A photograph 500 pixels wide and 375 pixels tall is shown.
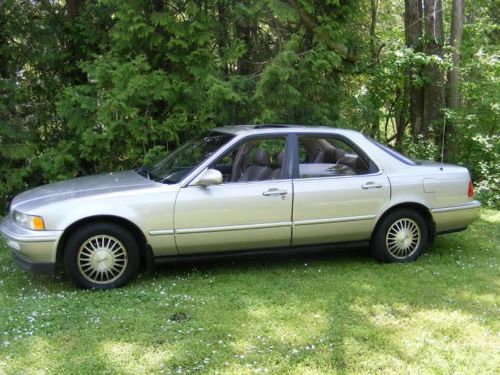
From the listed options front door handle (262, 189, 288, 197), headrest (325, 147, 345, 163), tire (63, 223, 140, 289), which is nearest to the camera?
tire (63, 223, 140, 289)

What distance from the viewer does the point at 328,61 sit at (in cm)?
866

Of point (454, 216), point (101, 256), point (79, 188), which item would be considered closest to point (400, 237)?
point (454, 216)

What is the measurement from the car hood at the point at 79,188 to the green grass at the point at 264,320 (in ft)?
2.80

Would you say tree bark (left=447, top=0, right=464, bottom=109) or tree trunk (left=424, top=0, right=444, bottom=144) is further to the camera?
tree trunk (left=424, top=0, right=444, bottom=144)

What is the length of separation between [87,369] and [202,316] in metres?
1.12

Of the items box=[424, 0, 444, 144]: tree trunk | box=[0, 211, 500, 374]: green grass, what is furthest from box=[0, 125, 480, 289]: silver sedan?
box=[424, 0, 444, 144]: tree trunk

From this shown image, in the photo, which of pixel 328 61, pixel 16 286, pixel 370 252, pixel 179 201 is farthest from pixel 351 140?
pixel 16 286

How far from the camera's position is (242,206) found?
17.0ft

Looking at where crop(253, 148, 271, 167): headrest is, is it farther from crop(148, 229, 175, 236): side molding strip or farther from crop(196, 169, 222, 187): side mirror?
crop(148, 229, 175, 236): side molding strip

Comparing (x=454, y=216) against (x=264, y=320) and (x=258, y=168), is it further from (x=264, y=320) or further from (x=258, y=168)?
(x=264, y=320)

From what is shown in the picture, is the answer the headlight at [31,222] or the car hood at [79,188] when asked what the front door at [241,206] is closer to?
the car hood at [79,188]

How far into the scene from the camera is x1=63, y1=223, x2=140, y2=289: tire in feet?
16.0

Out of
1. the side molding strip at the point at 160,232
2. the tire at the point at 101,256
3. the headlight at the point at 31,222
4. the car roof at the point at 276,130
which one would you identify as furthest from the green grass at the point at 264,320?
the car roof at the point at 276,130

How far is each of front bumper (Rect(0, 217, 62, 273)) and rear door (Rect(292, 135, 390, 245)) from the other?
7.71ft
